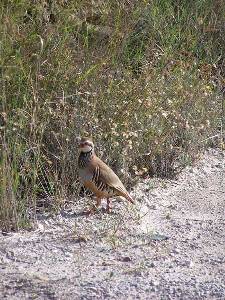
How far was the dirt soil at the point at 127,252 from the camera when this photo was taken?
5.22 m

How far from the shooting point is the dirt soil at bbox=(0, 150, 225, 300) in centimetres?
522

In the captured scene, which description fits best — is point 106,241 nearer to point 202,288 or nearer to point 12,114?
point 202,288

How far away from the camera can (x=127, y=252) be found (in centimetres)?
577

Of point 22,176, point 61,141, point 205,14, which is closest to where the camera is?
point 22,176

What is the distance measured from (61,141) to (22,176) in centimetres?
57

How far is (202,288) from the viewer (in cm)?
525

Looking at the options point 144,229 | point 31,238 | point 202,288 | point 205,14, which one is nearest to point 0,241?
point 31,238

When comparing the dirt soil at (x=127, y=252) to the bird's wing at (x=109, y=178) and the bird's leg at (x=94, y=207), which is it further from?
the bird's wing at (x=109, y=178)

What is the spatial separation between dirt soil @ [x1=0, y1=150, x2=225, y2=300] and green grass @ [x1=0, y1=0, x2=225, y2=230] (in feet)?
0.93

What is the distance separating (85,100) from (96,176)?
0.74 meters

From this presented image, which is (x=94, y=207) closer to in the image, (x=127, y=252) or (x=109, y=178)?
(x=109, y=178)

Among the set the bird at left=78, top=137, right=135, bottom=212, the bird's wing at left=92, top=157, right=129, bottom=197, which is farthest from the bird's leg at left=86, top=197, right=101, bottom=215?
the bird's wing at left=92, top=157, right=129, bottom=197

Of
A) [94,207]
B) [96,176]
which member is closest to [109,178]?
[96,176]

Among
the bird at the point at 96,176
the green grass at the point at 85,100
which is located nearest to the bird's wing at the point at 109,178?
the bird at the point at 96,176
